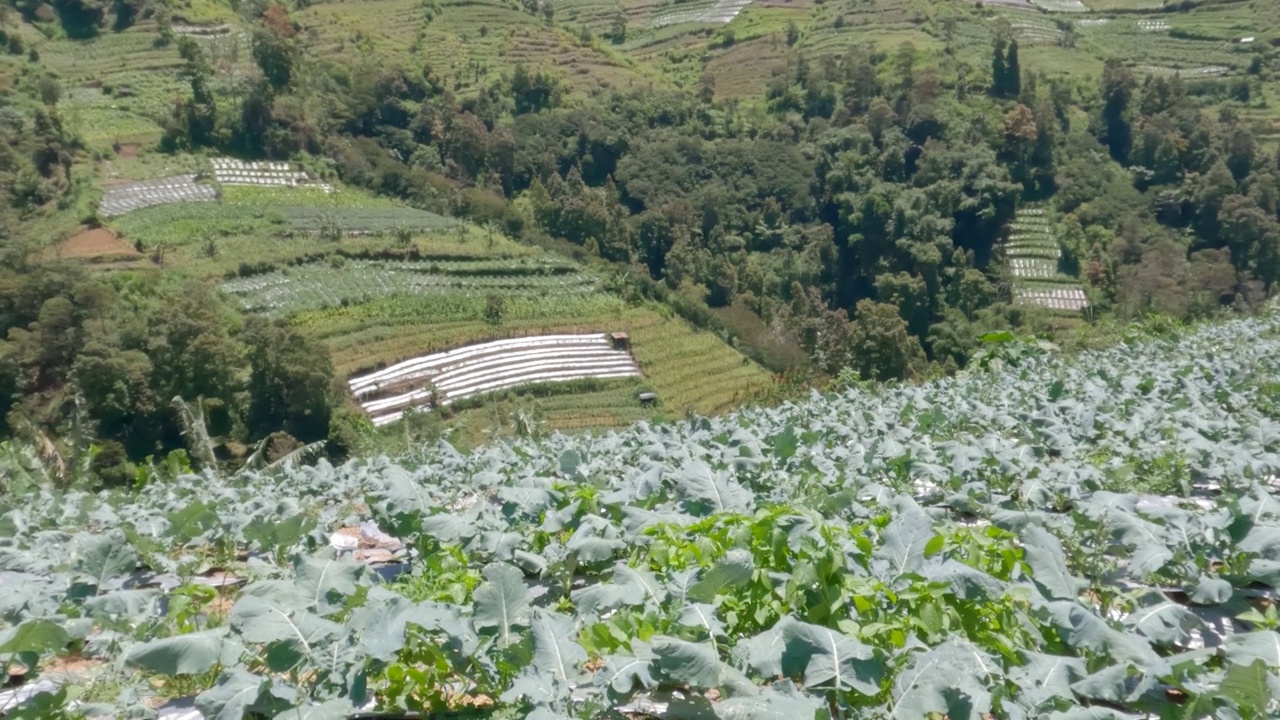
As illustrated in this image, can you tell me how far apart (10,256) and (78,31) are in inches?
1818

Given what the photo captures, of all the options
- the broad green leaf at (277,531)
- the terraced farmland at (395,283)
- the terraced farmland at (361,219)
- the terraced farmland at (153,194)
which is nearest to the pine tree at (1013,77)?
the terraced farmland at (395,283)

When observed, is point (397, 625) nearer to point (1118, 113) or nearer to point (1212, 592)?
point (1212, 592)

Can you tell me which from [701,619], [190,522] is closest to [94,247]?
[190,522]

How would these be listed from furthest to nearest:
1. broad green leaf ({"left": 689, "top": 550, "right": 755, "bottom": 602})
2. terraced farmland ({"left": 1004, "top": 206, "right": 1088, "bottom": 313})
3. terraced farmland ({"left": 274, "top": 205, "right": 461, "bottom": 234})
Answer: terraced farmland ({"left": 1004, "top": 206, "right": 1088, "bottom": 313}) → terraced farmland ({"left": 274, "top": 205, "right": 461, "bottom": 234}) → broad green leaf ({"left": 689, "top": 550, "right": 755, "bottom": 602})

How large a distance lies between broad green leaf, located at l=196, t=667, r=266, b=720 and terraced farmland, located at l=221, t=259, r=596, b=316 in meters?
40.4

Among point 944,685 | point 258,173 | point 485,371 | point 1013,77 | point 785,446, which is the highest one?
point 944,685

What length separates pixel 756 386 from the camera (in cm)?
4031

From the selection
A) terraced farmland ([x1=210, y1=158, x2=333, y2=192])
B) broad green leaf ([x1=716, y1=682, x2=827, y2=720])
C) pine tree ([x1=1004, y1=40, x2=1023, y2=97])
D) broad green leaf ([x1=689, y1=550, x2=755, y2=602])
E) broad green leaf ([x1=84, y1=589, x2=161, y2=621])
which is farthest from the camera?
pine tree ([x1=1004, y1=40, x2=1023, y2=97])

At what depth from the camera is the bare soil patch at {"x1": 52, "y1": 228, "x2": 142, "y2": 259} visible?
137 feet

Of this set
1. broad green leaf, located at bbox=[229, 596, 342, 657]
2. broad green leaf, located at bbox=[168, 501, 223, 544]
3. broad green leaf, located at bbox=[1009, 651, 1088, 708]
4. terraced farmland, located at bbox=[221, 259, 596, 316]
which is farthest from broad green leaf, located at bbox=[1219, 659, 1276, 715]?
terraced farmland, located at bbox=[221, 259, 596, 316]

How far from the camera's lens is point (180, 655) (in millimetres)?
2418

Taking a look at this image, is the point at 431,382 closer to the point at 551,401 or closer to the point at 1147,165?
the point at 551,401

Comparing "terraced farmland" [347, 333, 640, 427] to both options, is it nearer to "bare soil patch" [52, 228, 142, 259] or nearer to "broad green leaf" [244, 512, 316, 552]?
"bare soil patch" [52, 228, 142, 259]

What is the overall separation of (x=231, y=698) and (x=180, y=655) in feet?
0.79
